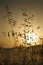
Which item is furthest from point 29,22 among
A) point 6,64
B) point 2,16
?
point 6,64

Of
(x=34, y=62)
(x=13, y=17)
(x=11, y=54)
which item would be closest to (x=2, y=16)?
(x=13, y=17)

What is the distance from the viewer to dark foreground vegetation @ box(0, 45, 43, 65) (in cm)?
306

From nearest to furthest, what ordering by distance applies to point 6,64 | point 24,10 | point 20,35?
1. point 6,64
2. point 20,35
3. point 24,10

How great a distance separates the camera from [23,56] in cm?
310

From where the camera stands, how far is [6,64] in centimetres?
303

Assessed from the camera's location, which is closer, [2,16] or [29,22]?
[29,22]

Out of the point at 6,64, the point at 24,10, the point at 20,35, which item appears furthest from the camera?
the point at 24,10

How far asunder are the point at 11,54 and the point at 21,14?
70 cm

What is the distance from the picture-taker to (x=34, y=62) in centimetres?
307

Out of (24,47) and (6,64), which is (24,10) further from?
(6,64)

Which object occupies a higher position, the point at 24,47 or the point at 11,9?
the point at 11,9

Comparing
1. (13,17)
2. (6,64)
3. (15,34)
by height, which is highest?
(13,17)

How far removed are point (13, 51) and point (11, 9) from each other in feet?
2.34

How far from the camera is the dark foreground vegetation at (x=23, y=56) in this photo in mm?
3057
